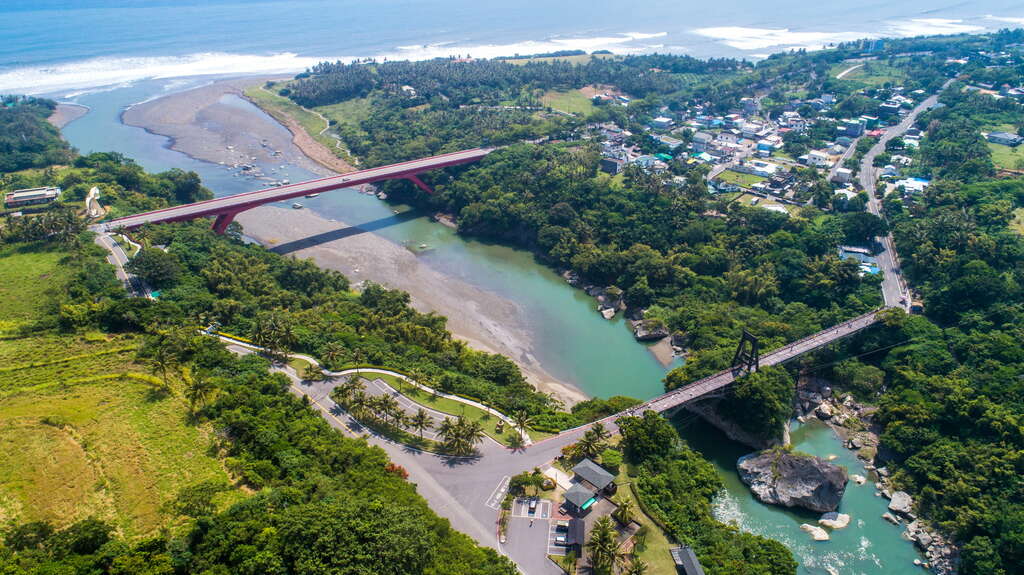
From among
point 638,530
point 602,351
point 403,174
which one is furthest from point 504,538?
point 403,174

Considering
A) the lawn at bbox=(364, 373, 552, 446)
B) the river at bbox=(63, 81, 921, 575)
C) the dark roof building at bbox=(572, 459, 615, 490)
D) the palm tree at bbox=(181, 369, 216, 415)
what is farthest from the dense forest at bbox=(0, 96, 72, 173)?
the dark roof building at bbox=(572, 459, 615, 490)

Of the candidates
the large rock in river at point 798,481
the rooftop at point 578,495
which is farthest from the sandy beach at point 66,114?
the large rock in river at point 798,481

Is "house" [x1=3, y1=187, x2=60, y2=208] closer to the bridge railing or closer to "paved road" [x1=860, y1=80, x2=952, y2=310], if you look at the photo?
the bridge railing

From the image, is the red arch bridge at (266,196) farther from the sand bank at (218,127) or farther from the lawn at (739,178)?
the lawn at (739,178)

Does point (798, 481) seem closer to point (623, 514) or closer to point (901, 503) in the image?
point (901, 503)

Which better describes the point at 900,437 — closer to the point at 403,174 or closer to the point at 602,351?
the point at 602,351

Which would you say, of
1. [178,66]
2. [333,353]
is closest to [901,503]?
[333,353]
